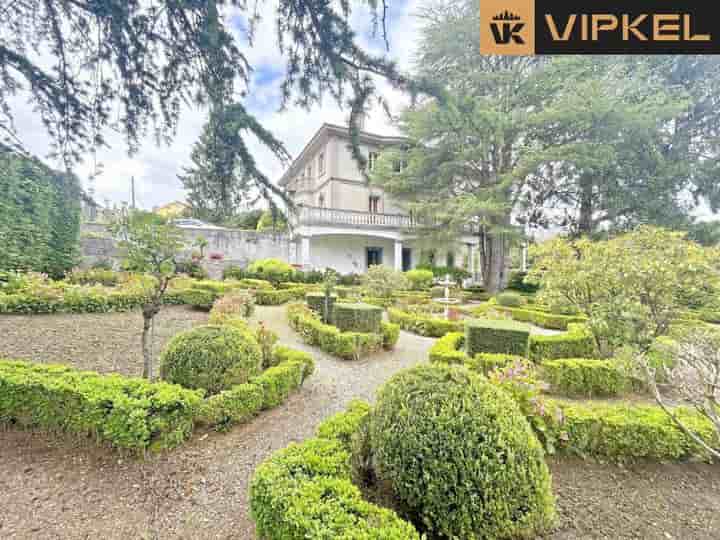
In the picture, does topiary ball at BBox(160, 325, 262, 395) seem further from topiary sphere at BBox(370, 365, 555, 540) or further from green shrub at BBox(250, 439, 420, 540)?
topiary sphere at BBox(370, 365, 555, 540)

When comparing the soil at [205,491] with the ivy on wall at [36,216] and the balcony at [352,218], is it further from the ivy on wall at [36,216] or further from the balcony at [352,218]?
the balcony at [352,218]

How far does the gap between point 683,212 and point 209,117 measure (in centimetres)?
2056

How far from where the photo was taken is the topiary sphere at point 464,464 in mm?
1567

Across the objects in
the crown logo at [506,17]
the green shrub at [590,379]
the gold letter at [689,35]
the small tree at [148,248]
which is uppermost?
the crown logo at [506,17]

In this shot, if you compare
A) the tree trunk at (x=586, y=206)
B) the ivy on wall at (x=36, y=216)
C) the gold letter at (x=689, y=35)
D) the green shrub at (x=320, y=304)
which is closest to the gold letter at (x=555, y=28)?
the gold letter at (x=689, y=35)

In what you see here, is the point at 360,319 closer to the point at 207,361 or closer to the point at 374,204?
the point at 207,361

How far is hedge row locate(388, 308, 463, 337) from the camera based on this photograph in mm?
7203

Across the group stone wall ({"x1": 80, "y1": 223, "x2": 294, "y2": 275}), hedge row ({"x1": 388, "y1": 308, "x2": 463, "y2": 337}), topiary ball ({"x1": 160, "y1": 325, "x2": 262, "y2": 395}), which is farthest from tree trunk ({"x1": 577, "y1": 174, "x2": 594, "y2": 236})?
topiary ball ({"x1": 160, "y1": 325, "x2": 262, "y2": 395})

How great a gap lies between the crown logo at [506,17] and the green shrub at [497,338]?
4.29 meters

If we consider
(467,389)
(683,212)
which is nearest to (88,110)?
(467,389)

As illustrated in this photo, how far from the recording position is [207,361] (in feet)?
10.5

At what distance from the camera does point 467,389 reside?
1.85 m

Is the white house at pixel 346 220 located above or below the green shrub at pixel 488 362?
above

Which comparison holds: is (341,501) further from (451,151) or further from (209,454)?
(451,151)
